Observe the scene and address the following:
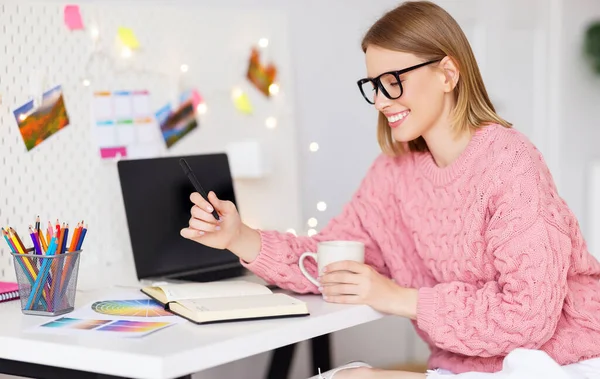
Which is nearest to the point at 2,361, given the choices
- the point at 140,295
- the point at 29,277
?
the point at 29,277

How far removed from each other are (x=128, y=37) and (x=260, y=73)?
1.25 ft

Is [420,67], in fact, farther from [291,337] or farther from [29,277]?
[29,277]

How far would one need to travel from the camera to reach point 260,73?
6.70 feet

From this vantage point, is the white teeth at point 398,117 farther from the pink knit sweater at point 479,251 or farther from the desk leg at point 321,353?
the desk leg at point 321,353

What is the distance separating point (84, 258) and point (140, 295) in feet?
1.16

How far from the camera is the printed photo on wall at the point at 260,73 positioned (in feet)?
6.63

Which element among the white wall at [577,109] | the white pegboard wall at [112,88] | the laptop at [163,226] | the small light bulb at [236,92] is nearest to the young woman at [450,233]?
the laptop at [163,226]

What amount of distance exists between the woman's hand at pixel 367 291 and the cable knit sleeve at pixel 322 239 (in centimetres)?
9

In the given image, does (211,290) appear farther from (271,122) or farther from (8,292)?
(271,122)

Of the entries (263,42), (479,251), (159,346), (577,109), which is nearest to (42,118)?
(263,42)

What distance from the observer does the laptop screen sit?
161 cm

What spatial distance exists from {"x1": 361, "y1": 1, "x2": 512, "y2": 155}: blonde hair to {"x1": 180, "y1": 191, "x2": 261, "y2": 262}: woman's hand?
0.37 m

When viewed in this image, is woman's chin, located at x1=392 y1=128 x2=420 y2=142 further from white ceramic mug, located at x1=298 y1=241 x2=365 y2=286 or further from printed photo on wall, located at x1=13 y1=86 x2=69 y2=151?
printed photo on wall, located at x1=13 y1=86 x2=69 y2=151

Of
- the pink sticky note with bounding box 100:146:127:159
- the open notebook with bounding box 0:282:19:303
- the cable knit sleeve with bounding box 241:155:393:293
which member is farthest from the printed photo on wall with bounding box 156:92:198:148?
the open notebook with bounding box 0:282:19:303
